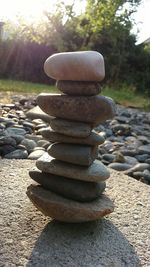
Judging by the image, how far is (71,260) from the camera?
6.94 ft

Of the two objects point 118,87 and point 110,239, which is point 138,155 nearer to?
point 110,239

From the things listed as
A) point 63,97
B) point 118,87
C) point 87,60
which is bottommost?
point 118,87

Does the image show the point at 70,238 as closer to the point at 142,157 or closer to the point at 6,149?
the point at 6,149

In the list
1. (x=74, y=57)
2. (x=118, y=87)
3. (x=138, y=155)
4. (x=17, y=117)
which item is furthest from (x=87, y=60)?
(x=118, y=87)

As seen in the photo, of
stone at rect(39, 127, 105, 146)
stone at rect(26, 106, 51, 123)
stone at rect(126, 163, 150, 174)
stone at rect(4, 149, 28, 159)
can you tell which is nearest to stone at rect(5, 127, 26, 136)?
stone at rect(4, 149, 28, 159)

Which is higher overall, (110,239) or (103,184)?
(103,184)

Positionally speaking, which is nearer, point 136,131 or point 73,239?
point 73,239

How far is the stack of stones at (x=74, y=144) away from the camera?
92.4 inches

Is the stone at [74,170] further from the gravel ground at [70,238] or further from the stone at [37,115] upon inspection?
the stone at [37,115]

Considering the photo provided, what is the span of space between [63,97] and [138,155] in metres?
2.69

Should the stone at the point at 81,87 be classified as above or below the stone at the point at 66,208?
above

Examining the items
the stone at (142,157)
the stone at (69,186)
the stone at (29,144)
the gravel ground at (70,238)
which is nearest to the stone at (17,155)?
the stone at (29,144)

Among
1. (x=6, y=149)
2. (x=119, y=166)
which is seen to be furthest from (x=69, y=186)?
(x=6, y=149)

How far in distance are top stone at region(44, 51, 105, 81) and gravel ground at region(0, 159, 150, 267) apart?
3.03ft
